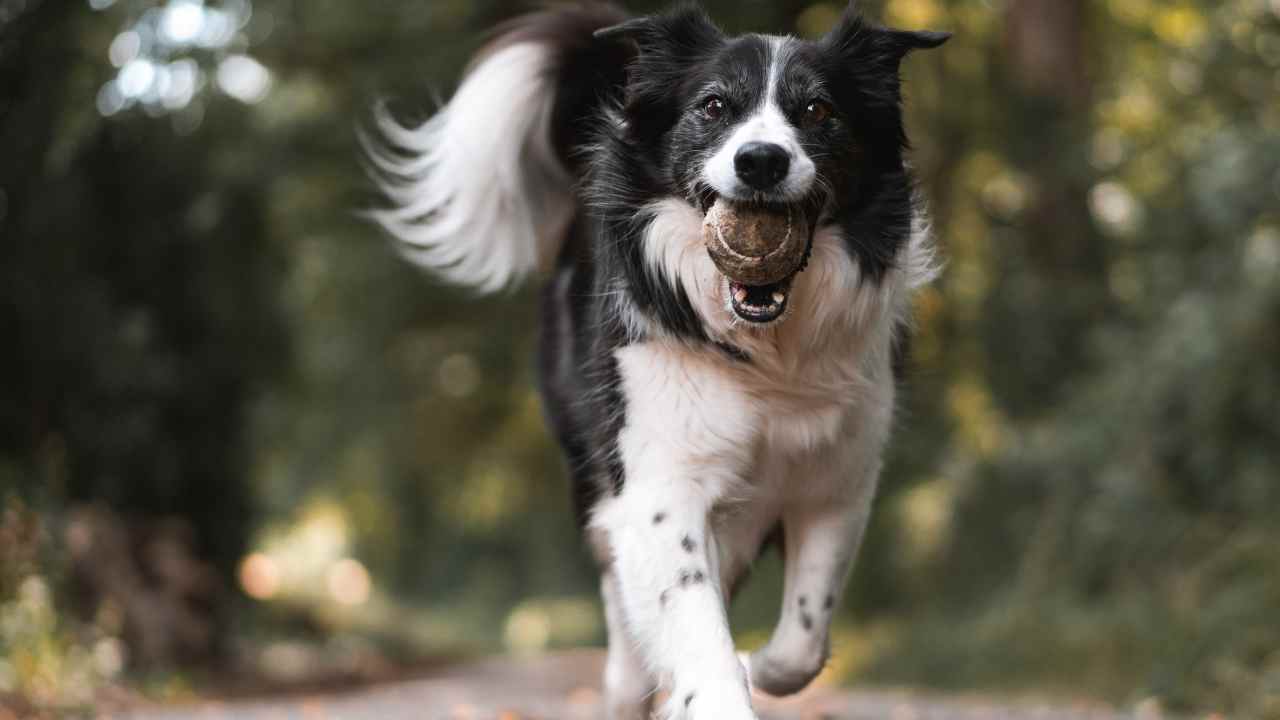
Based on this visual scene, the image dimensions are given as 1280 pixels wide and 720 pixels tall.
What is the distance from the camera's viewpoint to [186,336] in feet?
34.3

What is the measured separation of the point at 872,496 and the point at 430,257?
210cm

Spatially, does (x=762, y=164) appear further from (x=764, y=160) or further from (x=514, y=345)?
(x=514, y=345)

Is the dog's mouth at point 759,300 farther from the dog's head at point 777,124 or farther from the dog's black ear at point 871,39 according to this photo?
the dog's black ear at point 871,39

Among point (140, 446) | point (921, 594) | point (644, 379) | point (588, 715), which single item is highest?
point (644, 379)

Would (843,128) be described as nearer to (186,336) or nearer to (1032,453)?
(1032,453)

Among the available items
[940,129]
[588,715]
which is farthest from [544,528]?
[588,715]

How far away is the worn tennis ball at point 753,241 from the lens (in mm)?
3844

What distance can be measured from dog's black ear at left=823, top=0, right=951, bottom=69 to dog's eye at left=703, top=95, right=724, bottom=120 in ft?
1.21

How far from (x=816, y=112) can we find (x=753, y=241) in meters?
0.35

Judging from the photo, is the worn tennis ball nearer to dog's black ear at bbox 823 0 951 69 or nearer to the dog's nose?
the dog's nose

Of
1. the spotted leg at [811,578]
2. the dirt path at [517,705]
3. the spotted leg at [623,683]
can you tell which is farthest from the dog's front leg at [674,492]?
→ the dirt path at [517,705]

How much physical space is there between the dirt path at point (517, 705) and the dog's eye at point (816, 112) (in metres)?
2.64

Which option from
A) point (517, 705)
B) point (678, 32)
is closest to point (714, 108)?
point (678, 32)

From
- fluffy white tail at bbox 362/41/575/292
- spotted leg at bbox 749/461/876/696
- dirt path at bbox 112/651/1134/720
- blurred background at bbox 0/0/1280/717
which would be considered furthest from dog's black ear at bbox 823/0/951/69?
dirt path at bbox 112/651/1134/720
